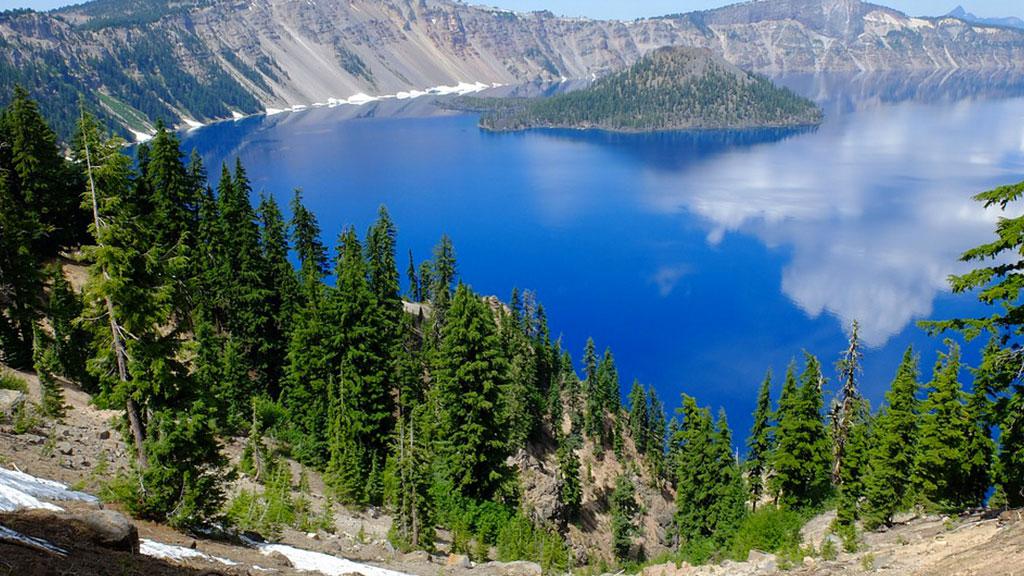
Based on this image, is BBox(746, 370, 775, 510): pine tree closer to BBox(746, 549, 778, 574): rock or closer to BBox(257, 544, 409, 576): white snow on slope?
BBox(746, 549, 778, 574): rock

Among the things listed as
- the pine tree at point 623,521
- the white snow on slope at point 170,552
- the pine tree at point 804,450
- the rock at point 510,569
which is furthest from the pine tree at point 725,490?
the white snow on slope at point 170,552

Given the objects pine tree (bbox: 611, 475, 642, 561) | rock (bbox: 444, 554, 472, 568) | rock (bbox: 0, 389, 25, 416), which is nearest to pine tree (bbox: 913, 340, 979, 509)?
rock (bbox: 444, 554, 472, 568)

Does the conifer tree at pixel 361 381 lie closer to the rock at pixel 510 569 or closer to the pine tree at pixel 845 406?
the rock at pixel 510 569

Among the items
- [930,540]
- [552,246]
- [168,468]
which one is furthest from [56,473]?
[552,246]

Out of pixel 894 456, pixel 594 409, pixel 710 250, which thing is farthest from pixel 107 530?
pixel 710 250

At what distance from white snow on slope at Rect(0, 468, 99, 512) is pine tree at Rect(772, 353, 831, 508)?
3512cm

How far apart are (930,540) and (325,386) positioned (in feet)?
103

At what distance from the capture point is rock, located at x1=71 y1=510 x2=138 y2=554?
531 inches

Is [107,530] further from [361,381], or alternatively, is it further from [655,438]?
[655,438]

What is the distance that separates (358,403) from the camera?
36.3 metres

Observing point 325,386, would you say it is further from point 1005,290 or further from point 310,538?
point 1005,290

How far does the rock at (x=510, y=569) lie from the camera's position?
74.4ft

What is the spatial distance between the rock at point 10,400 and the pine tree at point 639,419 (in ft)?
184

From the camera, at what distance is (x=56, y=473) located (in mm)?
19281
